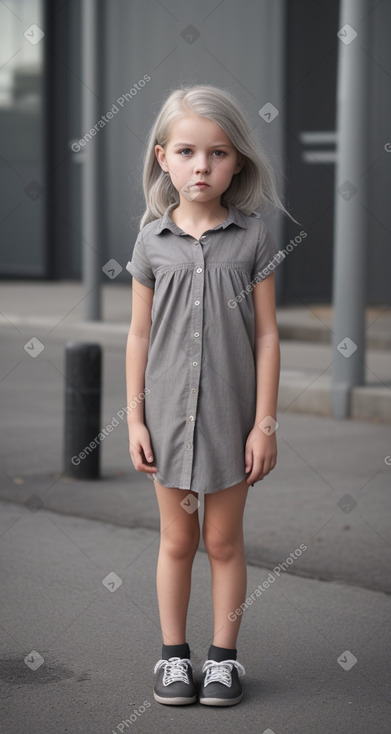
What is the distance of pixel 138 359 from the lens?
11.2ft

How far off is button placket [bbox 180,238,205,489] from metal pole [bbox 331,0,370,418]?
199 inches

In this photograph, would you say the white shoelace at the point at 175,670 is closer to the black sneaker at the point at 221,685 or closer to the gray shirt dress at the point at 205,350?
the black sneaker at the point at 221,685

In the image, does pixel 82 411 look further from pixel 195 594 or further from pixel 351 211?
pixel 351 211

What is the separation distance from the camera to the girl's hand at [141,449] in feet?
11.0

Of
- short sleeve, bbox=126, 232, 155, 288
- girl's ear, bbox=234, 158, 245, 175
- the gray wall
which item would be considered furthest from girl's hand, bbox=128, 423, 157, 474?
the gray wall

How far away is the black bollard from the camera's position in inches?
251

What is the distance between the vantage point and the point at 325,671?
367 cm

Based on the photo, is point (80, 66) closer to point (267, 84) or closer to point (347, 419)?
point (267, 84)

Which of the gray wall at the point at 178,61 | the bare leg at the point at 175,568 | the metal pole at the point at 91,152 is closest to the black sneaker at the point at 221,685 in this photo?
the bare leg at the point at 175,568

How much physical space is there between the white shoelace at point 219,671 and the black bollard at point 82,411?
3.00m

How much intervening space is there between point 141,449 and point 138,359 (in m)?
0.27

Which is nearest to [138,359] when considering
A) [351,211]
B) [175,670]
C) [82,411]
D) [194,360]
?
[194,360]

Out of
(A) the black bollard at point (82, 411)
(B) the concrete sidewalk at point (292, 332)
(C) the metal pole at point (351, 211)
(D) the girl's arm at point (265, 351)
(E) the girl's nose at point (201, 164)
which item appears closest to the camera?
(E) the girl's nose at point (201, 164)

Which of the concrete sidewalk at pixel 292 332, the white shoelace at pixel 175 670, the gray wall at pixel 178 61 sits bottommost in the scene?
the white shoelace at pixel 175 670
